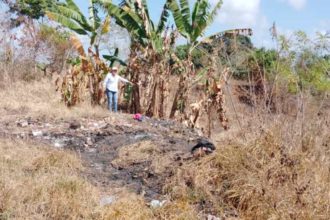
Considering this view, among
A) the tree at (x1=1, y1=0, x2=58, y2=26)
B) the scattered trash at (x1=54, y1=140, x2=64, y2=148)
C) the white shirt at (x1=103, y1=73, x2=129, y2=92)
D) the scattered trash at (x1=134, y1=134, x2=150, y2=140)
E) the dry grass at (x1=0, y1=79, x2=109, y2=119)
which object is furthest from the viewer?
the tree at (x1=1, y1=0, x2=58, y2=26)

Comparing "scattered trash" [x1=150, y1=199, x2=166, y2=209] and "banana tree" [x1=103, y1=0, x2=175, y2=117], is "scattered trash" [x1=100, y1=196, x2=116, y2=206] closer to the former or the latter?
"scattered trash" [x1=150, y1=199, x2=166, y2=209]

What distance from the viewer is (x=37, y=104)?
13.2 m

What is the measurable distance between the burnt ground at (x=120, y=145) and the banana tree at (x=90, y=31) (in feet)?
8.86

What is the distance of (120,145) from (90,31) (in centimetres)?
675

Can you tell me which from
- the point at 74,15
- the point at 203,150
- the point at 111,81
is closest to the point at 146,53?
the point at 111,81

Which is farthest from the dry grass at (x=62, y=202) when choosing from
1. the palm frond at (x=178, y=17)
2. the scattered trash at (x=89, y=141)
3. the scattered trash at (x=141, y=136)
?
the palm frond at (x=178, y=17)

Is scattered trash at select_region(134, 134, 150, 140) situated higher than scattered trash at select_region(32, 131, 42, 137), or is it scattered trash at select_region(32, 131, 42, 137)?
scattered trash at select_region(134, 134, 150, 140)

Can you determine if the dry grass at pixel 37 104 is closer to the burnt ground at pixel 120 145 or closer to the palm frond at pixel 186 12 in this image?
the burnt ground at pixel 120 145

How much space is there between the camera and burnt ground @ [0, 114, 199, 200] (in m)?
6.15

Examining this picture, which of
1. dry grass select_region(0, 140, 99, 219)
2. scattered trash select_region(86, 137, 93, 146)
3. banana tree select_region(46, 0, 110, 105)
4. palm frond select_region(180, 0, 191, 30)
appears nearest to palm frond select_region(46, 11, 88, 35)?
banana tree select_region(46, 0, 110, 105)

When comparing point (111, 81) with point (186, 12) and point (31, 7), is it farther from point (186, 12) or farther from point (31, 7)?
point (31, 7)

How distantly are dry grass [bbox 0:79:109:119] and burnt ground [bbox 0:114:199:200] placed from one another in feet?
1.77

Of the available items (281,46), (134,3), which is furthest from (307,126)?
(134,3)

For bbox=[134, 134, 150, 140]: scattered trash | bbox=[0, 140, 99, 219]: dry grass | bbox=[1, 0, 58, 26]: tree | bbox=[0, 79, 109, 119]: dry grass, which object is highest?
bbox=[1, 0, 58, 26]: tree
